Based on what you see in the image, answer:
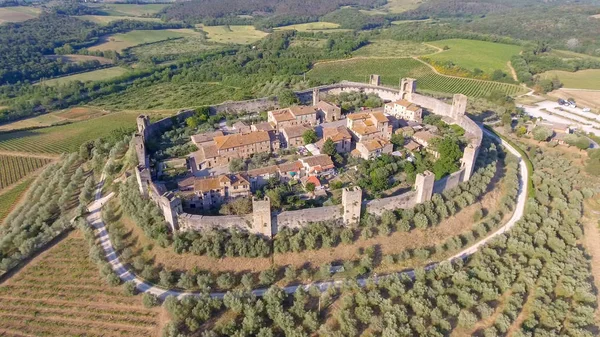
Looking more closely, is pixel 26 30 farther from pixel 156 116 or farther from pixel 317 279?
pixel 317 279

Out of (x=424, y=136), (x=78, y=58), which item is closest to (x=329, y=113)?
(x=424, y=136)

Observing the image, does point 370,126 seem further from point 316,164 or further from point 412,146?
point 316,164

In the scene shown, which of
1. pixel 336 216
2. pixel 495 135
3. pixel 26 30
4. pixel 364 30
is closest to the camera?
pixel 336 216

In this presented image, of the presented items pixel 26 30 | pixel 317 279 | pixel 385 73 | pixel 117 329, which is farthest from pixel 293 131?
pixel 26 30

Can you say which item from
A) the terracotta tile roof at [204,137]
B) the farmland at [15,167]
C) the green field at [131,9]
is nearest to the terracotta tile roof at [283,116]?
the terracotta tile roof at [204,137]

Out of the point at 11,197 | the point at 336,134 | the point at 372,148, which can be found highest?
the point at 336,134

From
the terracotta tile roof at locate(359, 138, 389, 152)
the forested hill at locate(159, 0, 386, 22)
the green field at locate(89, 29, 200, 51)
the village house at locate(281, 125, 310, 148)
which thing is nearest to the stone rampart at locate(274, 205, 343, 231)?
the terracotta tile roof at locate(359, 138, 389, 152)

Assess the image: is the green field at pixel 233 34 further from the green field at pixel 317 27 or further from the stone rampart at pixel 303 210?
the stone rampart at pixel 303 210
